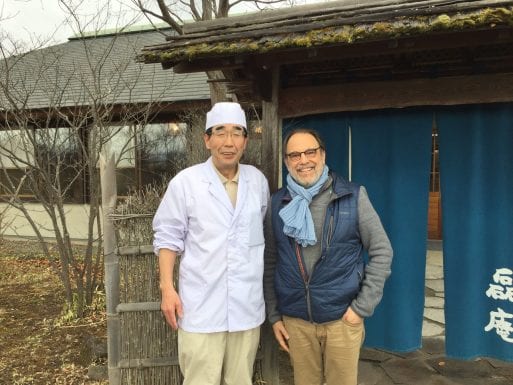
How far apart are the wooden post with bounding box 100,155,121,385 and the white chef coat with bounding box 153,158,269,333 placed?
1.16 meters

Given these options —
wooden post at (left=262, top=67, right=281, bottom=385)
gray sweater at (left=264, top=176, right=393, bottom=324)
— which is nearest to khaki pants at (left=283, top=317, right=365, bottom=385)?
gray sweater at (left=264, top=176, right=393, bottom=324)

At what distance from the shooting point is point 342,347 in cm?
268

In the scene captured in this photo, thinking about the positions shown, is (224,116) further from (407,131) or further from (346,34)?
(407,131)

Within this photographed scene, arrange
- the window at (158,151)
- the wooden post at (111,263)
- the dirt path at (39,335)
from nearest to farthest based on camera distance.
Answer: the wooden post at (111,263) → the dirt path at (39,335) → the window at (158,151)

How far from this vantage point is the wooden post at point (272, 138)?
12.8ft

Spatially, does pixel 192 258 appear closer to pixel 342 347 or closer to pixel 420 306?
pixel 342 347

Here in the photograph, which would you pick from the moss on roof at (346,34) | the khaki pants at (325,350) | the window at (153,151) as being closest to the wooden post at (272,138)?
the moss on roof at (346,34)

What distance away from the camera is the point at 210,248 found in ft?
8.72

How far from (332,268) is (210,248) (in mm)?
797

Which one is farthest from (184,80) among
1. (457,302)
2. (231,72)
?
(457,302)

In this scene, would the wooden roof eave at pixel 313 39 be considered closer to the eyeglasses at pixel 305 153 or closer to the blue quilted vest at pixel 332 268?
the eyeglasses at pixel 305 153

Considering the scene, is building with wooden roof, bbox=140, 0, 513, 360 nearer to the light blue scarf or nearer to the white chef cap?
the white chef cap

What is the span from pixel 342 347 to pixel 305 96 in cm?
236

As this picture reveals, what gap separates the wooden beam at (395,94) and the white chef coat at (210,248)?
162 cm
